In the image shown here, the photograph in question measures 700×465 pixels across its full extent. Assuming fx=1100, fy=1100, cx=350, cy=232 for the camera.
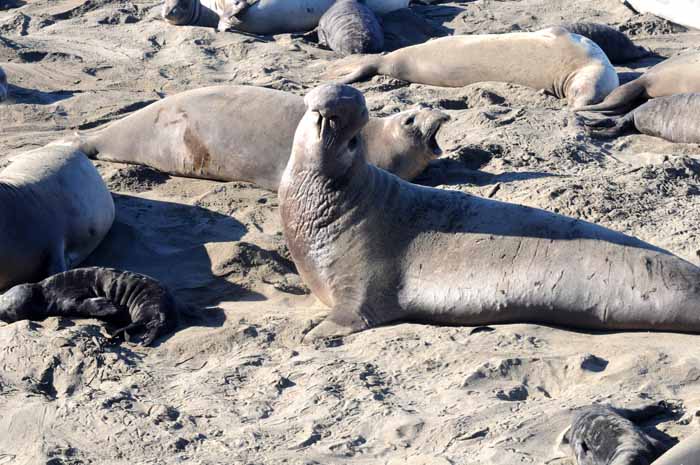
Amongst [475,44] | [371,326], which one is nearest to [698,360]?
[371,326]

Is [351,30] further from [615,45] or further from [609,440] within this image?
[609,440]

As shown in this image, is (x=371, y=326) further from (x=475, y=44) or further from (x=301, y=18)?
(x=301, y=18)

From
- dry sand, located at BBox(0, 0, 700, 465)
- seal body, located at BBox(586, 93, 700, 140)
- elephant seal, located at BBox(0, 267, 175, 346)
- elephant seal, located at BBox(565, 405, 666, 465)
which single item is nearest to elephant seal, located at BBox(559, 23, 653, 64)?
dry sand, located at BBox(0, 0, 700, 465)

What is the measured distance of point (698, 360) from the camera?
171 inches

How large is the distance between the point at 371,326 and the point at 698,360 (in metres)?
1.47

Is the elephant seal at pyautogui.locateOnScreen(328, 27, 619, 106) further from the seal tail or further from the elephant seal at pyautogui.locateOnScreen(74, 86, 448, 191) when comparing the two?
the elephant seal at pyautogui.locateOnScreen(74, 86, 448, 191)

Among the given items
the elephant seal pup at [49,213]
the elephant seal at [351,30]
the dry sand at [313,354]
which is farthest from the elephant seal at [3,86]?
the elephant seal at [351,30]

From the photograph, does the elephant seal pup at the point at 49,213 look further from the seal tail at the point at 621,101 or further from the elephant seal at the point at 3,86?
the seal tail at the point at 621,101

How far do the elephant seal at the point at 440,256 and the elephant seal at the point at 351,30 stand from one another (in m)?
5.05

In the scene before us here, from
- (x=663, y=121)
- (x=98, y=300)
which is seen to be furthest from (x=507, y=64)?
(x=98, y=300)

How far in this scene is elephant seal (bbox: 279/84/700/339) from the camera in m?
4.89

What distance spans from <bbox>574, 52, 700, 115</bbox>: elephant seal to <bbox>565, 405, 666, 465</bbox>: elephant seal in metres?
4.96

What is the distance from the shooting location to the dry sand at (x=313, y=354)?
391 centimetres

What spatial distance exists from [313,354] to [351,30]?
6.16 m
